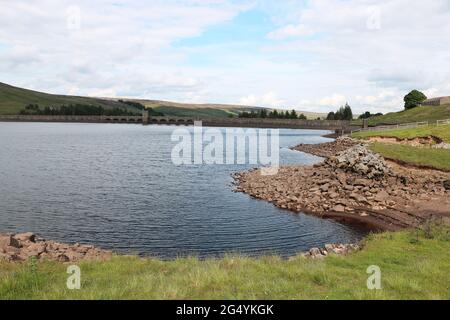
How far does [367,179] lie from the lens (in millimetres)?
44188

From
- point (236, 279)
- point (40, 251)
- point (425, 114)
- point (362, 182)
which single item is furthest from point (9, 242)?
point (425, 114)

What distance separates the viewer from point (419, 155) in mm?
50906

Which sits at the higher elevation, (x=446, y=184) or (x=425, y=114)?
(x=425, y=114)

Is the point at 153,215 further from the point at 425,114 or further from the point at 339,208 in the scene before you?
the point at 425,114

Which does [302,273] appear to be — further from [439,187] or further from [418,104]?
[418,104]

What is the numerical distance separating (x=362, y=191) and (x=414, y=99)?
562 feet

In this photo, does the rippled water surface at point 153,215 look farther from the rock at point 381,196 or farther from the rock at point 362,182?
the rock at point 362,182

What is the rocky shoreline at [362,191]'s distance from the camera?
117ft

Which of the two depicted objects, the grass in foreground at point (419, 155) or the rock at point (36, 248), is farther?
the grass in foreground at point (419, 155)

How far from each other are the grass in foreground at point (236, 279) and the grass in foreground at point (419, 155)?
30.9 meters

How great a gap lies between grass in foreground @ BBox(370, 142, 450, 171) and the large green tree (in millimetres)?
152440

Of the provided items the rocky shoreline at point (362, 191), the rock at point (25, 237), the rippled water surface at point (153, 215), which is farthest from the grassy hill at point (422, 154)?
the rock at point (25, 237)

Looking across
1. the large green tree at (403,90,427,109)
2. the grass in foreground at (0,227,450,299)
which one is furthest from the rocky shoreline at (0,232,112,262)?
the large green tree at (403,90,427,109)

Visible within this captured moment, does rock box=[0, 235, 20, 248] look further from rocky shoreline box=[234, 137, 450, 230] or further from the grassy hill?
the grassy hill
